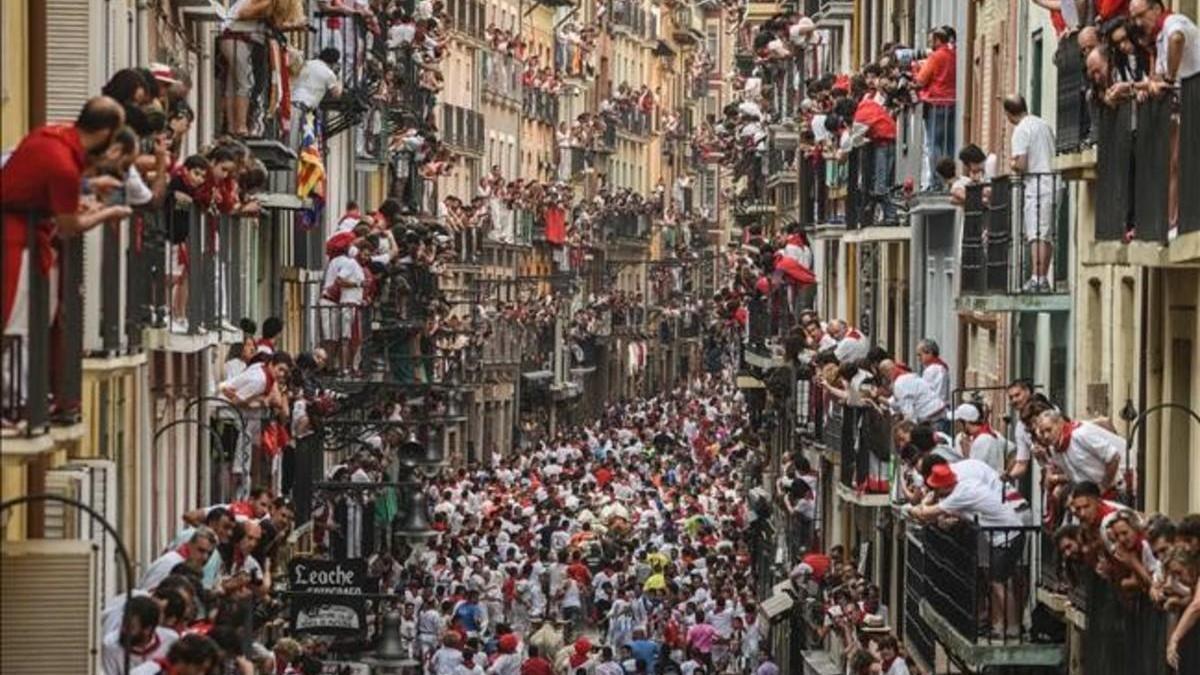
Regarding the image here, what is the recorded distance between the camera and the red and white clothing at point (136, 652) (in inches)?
973

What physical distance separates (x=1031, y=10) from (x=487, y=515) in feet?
111

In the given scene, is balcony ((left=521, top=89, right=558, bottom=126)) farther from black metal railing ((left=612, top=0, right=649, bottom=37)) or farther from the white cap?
the white cap

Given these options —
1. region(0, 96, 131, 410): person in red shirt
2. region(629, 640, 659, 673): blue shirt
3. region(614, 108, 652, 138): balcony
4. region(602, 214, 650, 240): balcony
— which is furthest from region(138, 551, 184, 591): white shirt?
region(614, 108, 652, 138): balcony

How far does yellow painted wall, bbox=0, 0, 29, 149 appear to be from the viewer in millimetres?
23922

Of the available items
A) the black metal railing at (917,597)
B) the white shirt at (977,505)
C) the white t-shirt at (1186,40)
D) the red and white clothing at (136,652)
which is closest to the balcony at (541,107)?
the black metal railing at (917,597)

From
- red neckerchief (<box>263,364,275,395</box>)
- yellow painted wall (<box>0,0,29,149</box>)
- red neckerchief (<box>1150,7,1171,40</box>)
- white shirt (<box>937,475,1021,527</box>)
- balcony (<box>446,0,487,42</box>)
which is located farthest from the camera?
balcony (<box>446,0,487,42</box>)

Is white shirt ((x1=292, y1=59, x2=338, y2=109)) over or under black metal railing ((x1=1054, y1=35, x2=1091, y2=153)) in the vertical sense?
over

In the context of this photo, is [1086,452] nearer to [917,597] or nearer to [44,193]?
[917,597]

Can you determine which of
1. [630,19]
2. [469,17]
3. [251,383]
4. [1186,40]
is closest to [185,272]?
[251,383]

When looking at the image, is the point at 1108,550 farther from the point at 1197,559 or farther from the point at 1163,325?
the point at 1163,325

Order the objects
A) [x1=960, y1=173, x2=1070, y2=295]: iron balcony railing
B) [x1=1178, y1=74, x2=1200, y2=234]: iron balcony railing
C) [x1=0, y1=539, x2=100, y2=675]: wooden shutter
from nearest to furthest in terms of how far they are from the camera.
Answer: [x1=0, y1=539, x2=100, y2=675]: wooden shutter, [x1=1178, y1=74, x2=1200, y2=234]: iron balcony railing, [x1=960, y1=173, x2=1070, y2=295]: iron balcony railing

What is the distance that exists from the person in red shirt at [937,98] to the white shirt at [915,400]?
16.6 ft

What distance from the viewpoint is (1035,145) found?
3616 cm

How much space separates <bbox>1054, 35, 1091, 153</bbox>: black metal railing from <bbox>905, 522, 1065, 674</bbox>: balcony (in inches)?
120
